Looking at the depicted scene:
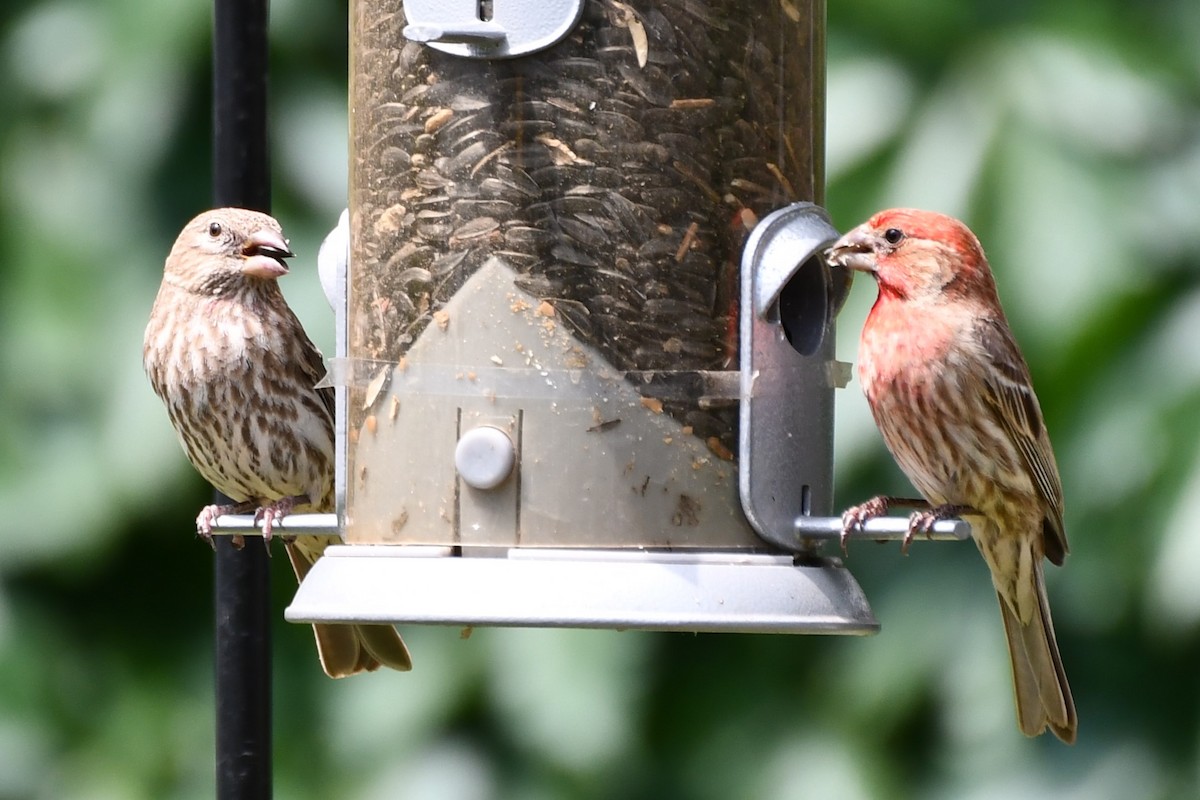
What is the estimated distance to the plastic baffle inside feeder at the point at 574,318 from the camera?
17.8ft

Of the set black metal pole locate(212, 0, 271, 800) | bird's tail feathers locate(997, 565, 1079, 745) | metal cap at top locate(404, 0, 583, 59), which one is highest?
metal cap at top locate(404, 0, 583, 59)

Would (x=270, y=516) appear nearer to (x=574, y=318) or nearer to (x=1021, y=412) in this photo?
(x=574, y=318)

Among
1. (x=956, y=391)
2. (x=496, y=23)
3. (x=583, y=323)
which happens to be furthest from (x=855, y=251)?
(x=496, y=23)

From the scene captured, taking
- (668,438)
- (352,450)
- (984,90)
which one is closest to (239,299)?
(352,450)

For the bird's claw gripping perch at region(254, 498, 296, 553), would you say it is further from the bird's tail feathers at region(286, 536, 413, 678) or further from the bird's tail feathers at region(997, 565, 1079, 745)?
→ the bird's tail feathers at region(997, 565, 1079, 745)

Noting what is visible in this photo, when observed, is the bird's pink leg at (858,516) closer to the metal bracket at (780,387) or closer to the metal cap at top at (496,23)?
the metal bracket at (780,387)

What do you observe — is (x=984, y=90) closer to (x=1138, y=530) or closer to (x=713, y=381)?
(x=1138, y=530)

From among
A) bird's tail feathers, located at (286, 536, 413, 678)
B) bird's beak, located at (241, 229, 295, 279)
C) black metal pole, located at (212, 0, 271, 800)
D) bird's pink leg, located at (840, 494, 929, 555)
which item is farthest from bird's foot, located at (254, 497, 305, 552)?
bird's pink leg, located at (840, 494, 929, 555)

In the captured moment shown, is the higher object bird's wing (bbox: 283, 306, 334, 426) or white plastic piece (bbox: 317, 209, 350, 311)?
white plastic piece (bbox: 317, 209, 350, 311)

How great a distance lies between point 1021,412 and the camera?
21.3ft

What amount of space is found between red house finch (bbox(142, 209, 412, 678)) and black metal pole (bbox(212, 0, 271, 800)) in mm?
1311

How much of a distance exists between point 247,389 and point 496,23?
1.71 meters

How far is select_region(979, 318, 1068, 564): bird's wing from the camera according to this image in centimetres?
643

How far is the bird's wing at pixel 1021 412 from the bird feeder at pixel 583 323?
852 mm
